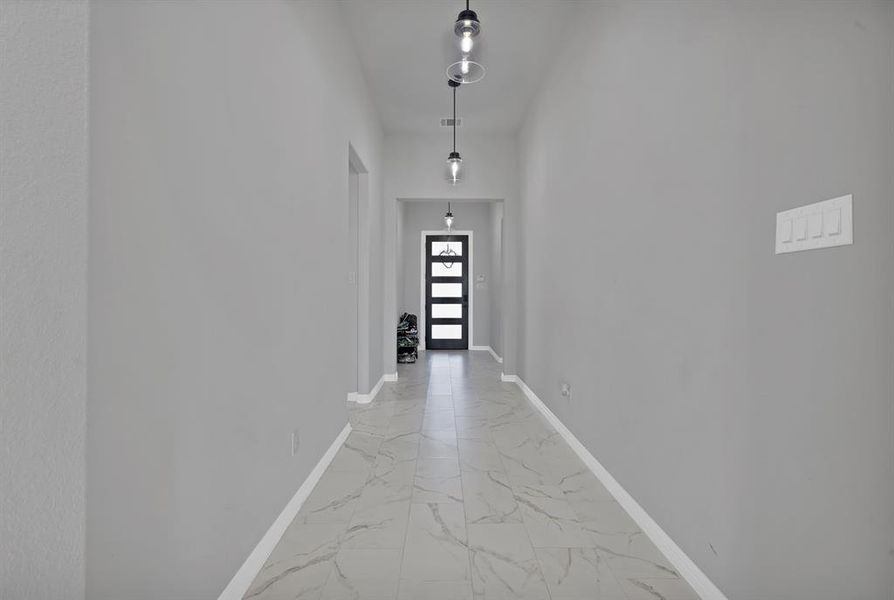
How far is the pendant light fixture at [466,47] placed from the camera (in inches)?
98.1

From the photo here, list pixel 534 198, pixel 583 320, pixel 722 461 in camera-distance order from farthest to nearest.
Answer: pixel 534 198, pixel 583 320, pixel 722 461

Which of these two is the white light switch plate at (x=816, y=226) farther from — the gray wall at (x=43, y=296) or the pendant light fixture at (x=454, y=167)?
the pendant light fixture at (x=454, y=167)

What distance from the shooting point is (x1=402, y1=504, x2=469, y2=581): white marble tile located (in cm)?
185

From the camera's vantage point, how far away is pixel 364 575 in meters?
1.82

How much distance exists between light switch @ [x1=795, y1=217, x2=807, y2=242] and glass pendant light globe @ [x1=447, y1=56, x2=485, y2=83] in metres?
1.92

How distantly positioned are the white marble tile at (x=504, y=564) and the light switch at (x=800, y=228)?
1.39 metres

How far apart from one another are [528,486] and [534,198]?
112 inches

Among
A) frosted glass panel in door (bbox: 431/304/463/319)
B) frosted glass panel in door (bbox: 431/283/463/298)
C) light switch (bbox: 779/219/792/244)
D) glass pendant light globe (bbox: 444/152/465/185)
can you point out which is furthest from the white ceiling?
frosted glass panel in door (bbox: 431/304/463/319)

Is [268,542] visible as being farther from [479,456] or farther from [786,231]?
[786,231]

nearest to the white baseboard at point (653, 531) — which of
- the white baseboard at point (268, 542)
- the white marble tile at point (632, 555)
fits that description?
the white marble tile at point (632, 555)

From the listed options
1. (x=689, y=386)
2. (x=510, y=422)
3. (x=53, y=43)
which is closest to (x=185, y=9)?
(x=53, y=43)

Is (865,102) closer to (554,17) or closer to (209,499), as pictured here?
(209,499)

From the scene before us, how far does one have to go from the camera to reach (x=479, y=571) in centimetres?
185

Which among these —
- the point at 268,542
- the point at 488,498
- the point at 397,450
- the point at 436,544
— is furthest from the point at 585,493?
the point at 268,542
